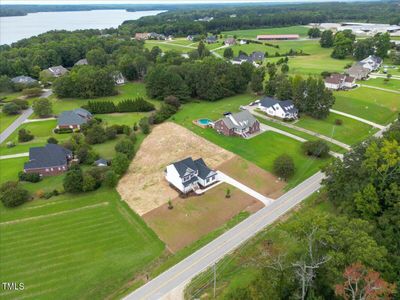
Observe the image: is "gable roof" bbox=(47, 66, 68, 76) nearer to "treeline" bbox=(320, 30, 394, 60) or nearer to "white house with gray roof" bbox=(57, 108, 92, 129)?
"white house with gray roof" bbox=(57, 108, 92, 129)

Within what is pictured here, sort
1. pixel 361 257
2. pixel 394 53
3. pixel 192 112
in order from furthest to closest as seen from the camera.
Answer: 1. pixel 394 53
2. pixel 192 112
3. pixel 361 257

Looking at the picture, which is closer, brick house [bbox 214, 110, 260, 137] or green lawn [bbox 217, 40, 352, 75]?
brick house [bbox 214, 110, 260, 137]

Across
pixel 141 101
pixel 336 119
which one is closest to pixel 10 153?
pixel 141 101

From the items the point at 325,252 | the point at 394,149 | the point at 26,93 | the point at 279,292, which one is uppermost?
the point at 394,149

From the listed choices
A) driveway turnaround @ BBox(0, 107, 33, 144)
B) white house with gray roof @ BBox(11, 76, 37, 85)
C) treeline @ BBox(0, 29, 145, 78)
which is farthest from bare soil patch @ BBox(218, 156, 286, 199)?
white house with gray roof @ BBox(11, 76, 37, 85)

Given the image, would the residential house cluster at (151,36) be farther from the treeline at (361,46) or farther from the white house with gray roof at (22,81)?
the treeline at (361,46)

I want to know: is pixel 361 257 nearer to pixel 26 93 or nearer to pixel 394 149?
pixel 394 149

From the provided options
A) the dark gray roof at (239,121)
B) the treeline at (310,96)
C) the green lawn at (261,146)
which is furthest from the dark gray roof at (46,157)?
the treeline at (310,96)
